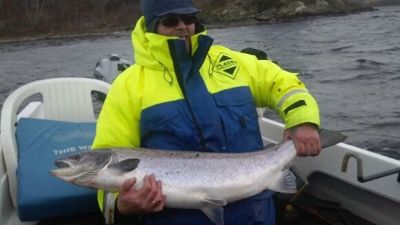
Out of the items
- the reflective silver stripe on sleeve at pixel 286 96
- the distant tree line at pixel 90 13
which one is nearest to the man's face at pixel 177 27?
the reflective silver stripe on sleeve at pixel 286 96

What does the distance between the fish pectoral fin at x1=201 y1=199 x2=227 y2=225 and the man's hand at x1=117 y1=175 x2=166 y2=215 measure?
0.23 metres

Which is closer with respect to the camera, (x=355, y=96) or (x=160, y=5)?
(x=160, y=5)

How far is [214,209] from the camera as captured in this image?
288 centimetres

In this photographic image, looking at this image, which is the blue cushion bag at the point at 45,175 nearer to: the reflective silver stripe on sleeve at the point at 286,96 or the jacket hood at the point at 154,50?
the jacket hood at the point at 154,50

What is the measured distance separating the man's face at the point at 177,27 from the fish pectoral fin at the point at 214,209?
86 centimetres

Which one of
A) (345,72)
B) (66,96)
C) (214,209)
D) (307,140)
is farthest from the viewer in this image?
(345,72)

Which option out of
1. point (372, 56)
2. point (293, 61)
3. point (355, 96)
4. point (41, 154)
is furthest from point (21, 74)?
point (41, 154)

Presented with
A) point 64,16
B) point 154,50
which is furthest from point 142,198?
point 64,16

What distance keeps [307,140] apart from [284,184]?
28 centimetres

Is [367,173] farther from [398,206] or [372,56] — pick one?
[372,56]

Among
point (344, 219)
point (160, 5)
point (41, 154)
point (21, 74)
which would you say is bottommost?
point (21, 74)

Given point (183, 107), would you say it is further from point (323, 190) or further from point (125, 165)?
point (323, 190)

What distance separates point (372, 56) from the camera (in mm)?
19656

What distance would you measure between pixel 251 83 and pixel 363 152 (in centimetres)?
119
